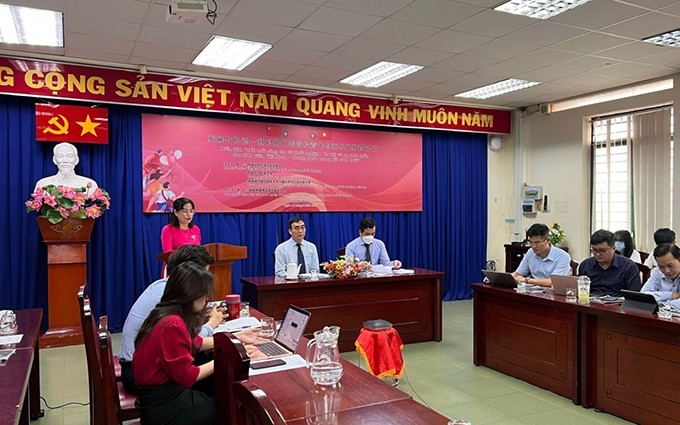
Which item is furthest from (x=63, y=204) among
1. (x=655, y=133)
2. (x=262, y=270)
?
(x=655, y=133)

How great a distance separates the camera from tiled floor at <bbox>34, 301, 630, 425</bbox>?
11.6 ft

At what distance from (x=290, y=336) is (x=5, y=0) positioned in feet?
11.4

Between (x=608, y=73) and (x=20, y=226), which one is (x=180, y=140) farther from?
(x=608, y=73)

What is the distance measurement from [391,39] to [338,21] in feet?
2.28

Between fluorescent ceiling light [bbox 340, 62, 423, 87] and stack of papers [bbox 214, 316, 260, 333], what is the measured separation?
3.72 meters

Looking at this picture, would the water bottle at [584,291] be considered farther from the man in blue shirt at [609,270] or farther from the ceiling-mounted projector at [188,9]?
the ceiling-mounted projector at [188,9]

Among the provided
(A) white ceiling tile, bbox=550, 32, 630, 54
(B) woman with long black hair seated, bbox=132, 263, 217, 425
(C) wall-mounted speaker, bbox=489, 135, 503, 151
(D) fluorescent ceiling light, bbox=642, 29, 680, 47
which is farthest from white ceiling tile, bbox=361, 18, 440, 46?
(C) wall-mounted speaker, bbox=489, 135, 503, 151

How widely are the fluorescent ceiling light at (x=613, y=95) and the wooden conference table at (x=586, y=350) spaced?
13.0 feet

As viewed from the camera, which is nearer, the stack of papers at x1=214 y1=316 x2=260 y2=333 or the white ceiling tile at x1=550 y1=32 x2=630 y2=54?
the stack of papers at x1=214 y1=316 x2=260 y2=333

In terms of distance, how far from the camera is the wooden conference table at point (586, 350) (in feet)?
10.6

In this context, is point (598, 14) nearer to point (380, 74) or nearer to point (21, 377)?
point (380, 74)

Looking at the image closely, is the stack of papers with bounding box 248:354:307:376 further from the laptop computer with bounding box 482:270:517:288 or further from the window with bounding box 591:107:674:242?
the window with bounding box 591:107:674:242

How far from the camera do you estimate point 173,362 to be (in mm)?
2141

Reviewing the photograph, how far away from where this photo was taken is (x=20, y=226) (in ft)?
18.1
